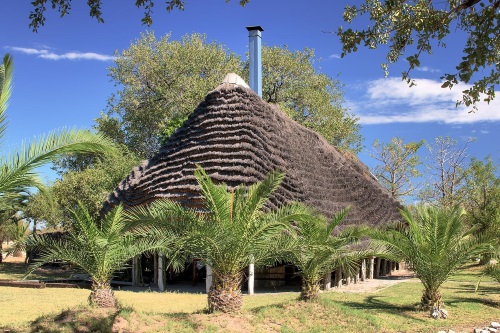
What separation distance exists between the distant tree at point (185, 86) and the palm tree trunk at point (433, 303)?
66.8 feet

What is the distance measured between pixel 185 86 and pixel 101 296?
2234 centimetres

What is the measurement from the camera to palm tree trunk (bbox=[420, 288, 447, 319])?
11.9m

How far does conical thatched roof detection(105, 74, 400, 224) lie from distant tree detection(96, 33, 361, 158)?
10.4 meters

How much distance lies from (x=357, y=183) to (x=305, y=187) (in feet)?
20.4

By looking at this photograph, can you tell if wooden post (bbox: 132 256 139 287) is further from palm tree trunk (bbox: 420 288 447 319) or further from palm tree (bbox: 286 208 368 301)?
palm tree trunk (bbox: 420 288 447 319)

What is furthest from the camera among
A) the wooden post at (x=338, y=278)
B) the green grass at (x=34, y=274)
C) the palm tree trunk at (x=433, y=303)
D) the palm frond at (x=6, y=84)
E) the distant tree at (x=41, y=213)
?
the distant tree at (x=41, y=213)

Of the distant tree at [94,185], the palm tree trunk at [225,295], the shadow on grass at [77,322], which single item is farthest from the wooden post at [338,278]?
the distant tree at [94,185]

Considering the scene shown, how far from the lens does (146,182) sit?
759 inches

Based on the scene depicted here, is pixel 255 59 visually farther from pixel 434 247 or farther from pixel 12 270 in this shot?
pixel 12 270

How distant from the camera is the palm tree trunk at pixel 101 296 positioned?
10578mm

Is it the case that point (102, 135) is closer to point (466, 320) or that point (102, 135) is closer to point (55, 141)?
point (55, 141)

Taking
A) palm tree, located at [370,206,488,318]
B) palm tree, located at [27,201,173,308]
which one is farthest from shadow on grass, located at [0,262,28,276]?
palm tree, located at [370,206,488,318]

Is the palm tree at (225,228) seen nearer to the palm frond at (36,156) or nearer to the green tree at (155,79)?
the palm frond at (36,156)

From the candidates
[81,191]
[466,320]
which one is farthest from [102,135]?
[81,191]
